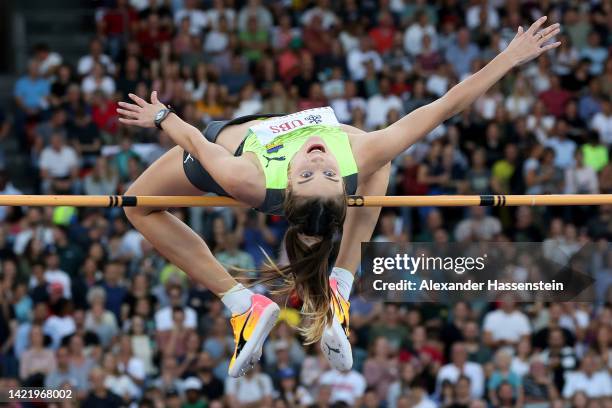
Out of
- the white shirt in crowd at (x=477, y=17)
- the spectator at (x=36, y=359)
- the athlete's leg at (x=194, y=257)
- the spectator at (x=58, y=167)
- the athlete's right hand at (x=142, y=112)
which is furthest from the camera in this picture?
the white shirt in crowd at (x=477, y=17)

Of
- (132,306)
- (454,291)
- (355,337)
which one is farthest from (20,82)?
(454,291)

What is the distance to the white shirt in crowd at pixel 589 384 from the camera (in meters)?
13.2

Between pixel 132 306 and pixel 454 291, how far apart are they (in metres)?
5.49

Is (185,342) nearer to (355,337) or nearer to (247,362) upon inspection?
(355,337)

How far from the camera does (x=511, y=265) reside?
28.7ft

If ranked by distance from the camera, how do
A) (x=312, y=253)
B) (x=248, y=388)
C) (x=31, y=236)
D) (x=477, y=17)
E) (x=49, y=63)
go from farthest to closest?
(x=477, y=17), (x=49, y=63), (x=31, y=236), (x=248, y=388), (x=312, y=253)

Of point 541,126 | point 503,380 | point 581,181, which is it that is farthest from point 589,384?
point 541,126

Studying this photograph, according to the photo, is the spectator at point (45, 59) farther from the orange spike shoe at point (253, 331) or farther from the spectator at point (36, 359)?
the orange spike shoe at point (253, 331)

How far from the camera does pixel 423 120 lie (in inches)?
303

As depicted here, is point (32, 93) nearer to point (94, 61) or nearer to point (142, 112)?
point (94, 61)

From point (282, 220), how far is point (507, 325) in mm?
2508

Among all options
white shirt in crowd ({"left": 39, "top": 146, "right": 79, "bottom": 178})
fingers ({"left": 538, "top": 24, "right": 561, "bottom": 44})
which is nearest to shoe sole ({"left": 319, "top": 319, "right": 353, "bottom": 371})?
fingers ({"left": 538, "top": 24, "right": 561, "bottom": 44})

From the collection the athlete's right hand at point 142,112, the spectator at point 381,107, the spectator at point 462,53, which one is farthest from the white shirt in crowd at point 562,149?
the athlete's right hand at point 142,112

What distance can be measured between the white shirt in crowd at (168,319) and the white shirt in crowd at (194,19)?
4.34 m
